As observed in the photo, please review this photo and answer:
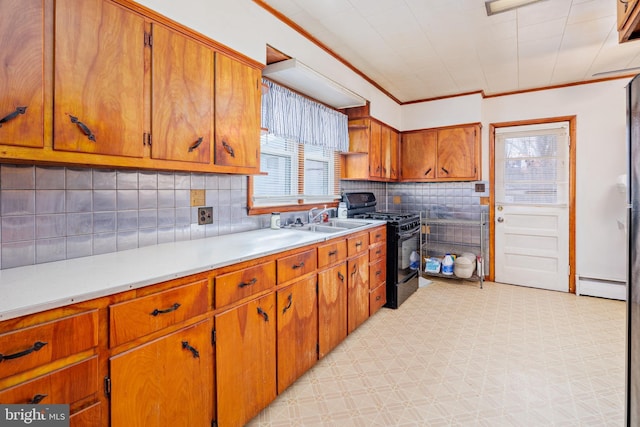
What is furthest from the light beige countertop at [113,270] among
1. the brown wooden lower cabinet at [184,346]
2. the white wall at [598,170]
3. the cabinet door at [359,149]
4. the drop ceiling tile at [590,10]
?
the white wall at [598,170]

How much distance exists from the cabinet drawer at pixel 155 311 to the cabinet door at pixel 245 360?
0.18 m

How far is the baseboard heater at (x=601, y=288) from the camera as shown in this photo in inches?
144

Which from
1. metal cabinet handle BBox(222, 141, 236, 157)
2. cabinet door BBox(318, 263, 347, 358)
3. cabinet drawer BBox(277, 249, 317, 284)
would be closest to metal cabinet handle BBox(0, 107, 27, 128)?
metal cabinet handle BBox(222, 141, 236, 157)

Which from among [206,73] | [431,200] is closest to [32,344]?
[206,73]

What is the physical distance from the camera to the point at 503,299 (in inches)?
148

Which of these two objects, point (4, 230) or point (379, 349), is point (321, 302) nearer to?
point (379, 349)

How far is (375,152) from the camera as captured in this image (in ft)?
12.6

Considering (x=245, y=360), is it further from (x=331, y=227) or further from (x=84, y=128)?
(x=331, y=227)

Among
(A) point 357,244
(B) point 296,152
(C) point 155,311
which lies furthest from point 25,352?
(B) point 296,152

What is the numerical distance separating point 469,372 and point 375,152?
8.12ft

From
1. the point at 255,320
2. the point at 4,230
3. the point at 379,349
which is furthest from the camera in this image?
the point at 379,349

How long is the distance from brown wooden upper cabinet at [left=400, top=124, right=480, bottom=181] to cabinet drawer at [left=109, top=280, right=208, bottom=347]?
12.4 feet

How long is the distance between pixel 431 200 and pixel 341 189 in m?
1.66

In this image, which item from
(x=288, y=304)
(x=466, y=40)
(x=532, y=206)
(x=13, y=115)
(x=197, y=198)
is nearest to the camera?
(x=13, y=115)
